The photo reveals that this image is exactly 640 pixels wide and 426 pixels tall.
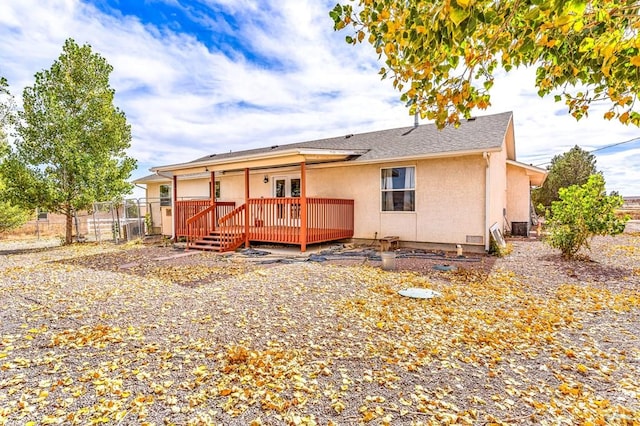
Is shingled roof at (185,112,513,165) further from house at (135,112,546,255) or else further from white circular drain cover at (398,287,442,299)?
white circular drain cover at (398,287,442,299)

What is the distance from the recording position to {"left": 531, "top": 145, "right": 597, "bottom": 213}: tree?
2350 cm

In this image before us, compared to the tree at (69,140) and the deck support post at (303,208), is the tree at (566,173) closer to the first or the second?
the deck support post at (303,208)

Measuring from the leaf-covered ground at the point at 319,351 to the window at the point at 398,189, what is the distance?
14.1 ft

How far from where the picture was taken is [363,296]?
5.26 meters

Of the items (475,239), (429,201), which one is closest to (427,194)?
(429,201)

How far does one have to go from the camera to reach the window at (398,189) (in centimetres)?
1022

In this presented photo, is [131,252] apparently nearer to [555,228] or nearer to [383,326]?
[383,326]

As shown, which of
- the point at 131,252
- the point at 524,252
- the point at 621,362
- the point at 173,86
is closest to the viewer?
the point at 621,362

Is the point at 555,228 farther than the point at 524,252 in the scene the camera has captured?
No

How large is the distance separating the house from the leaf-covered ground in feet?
11.5

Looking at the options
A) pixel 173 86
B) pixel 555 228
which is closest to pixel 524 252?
pixel 555 228

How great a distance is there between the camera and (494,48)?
295cm

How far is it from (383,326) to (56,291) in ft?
17.9

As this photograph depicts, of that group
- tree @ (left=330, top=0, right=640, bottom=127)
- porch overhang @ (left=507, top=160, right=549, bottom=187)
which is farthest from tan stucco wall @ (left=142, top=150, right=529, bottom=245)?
tree @ (left=330, top=0, right=640, bottom=127)
